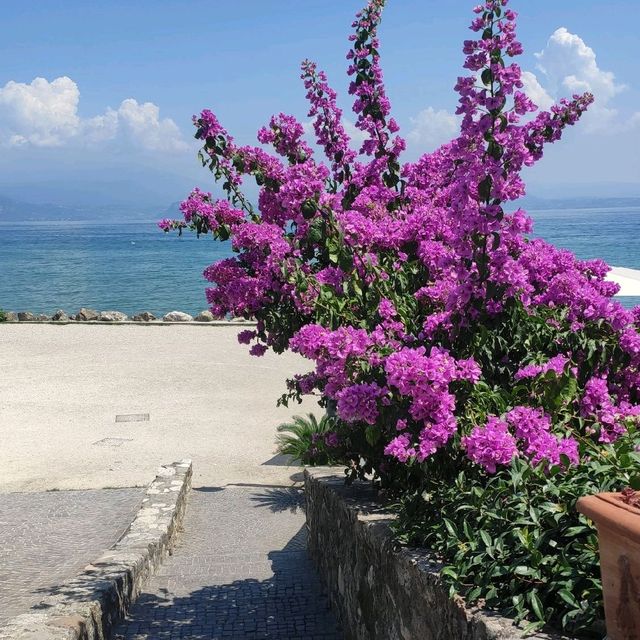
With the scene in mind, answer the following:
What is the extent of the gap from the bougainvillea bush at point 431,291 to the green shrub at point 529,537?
4cm

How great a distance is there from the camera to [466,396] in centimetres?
336

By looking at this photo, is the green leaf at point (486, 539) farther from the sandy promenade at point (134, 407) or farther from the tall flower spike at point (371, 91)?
the sandy promenade at point (134, 407)

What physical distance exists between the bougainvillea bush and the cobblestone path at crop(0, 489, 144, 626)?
7.40 ft

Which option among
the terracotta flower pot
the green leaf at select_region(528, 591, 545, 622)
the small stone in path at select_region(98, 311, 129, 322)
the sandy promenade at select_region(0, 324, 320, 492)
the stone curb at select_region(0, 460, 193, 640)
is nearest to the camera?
the terracotta flower pot

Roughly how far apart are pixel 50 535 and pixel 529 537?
16.6 feet

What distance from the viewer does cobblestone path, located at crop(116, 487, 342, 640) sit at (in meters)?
4.93

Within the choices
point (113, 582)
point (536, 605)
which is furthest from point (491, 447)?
point (113, 582)

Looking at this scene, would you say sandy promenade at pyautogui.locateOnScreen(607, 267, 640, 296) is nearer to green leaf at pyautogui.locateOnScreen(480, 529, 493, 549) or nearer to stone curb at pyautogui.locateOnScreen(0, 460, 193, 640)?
stone curb at pyautogui.locateOnScreen(0, 460, 193, 640)

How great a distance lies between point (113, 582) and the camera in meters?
4.84

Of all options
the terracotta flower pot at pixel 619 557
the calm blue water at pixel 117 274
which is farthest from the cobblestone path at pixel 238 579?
the calm blue water at pixel 117 274

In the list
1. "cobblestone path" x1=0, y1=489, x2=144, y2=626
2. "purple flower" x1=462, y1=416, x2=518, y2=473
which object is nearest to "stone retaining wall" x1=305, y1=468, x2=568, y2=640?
"purple flower" x1=462, y1=416, x2=518, y2=473

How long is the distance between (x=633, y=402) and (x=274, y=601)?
8.67 ft

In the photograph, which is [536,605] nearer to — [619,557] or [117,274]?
[619,557]

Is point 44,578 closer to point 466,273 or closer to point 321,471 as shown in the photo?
point 321,471
